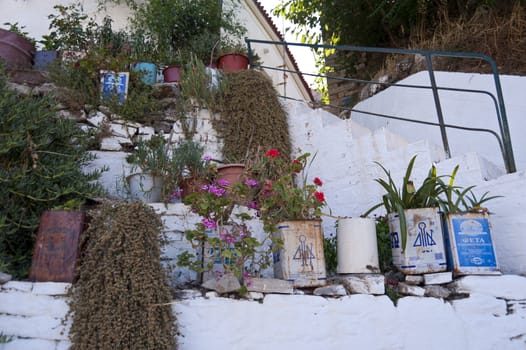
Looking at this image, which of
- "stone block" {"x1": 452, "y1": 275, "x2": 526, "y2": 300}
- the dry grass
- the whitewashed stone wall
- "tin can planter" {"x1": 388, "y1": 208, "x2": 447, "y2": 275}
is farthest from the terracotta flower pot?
"stone block" {"x1": 452, "y1": 275, "x2": 526, "y2": 300}

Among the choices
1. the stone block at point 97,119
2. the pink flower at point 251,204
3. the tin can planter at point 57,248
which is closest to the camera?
the tin can planter at point 57,248

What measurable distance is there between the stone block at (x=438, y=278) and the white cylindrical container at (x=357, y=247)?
309 mm

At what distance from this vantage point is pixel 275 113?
15.9 ft

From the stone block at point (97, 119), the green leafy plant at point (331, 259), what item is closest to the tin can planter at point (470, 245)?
the green leafy plant at point (331, 259)

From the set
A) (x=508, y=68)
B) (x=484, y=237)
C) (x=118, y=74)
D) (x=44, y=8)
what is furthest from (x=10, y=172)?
(x=508, y=68)

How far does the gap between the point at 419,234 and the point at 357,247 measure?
40cm

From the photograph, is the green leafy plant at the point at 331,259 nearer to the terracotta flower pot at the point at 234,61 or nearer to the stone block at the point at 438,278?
the stone block at the point at 438,278

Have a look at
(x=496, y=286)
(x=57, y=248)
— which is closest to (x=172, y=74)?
(x=57, y=248)

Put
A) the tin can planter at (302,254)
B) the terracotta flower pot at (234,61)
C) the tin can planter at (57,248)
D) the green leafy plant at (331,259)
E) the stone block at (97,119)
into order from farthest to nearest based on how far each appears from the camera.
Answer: the terracotta flower pot at (234,61) → the stone block at (97,119) → the green leafy plant at (331,259) → the tin can planter at (302,254) → the tin can planter at (57,248)

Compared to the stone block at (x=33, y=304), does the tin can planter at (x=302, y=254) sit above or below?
above

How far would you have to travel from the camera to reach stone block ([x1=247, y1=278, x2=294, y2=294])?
267 centimetres

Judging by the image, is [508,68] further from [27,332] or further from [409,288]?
[27,332]

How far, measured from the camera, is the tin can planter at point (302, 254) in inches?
110

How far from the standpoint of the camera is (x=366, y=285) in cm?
284
